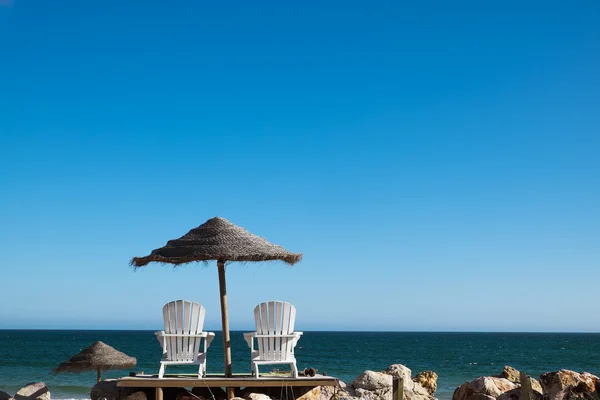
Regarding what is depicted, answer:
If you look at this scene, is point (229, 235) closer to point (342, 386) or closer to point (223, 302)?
point (223, 302)

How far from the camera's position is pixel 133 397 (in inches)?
317

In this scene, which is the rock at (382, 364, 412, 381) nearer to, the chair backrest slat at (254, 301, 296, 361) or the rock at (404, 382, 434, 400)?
the rock at (404, 382, 434, 400)

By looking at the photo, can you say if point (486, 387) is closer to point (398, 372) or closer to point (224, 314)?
point (398, 372)

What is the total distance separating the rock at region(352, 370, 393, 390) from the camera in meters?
9.73

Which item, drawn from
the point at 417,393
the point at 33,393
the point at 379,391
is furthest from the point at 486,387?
the point at 33,393

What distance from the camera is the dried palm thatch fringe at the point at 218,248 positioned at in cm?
807

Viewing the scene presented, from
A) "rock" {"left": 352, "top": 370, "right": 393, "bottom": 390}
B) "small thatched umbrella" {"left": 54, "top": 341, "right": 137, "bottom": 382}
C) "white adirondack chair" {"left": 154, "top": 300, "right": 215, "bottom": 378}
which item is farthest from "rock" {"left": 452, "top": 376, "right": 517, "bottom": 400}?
"small thatched umbrella" {"left": 54, "top": 341, "right": 137, "bottom": 382}

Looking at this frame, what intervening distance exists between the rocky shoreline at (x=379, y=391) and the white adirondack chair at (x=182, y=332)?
1.36 ft

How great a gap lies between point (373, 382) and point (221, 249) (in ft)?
10.7

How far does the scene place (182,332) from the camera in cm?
809

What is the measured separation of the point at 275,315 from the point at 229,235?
1.09 m

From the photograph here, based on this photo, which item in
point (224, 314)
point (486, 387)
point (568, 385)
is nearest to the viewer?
point (568, 385)

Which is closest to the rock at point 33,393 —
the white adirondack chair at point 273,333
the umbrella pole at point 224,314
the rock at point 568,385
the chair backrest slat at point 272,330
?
the umbrella pole at point 224,314

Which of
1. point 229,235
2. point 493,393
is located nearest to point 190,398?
point 229,235
